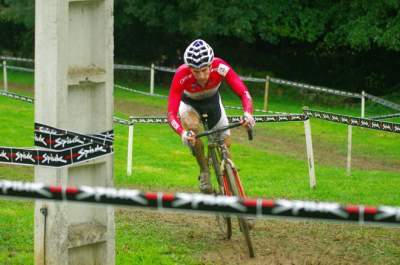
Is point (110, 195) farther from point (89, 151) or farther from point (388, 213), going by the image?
point (89, 151)

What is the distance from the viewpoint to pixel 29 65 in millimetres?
39406

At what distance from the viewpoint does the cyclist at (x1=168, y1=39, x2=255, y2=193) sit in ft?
30.9

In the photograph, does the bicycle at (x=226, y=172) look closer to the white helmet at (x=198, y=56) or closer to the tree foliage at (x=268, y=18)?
the white helmet at (x=198, y=56)

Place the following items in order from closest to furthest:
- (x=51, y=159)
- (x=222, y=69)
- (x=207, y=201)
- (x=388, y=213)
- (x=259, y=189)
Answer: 1. (x=388, y=213)
2. (x=207, y=201)
3. (x=51, y=159)
4. (x=222, y=69)
5. (x=259, y=189)

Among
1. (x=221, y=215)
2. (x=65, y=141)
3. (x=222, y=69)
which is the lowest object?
(x=221, y=215)

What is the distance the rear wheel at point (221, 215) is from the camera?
9750 millimetres

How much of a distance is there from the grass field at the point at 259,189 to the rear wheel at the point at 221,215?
4.2 inches

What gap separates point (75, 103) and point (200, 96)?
7.15 ft

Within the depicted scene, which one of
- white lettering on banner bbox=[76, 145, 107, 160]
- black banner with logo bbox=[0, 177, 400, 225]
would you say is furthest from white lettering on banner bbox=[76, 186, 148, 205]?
white lettering on banner bbox=[76, 145, 107, 160]

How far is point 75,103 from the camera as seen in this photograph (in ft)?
26.9

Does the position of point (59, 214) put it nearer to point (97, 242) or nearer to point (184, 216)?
point (97, 242)

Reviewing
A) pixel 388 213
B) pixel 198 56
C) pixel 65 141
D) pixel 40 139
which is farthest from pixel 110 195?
pixel 198 56

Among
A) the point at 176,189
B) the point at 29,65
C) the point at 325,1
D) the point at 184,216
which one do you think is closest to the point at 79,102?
the point at 184,216

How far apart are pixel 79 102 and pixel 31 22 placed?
2911 centimetres
